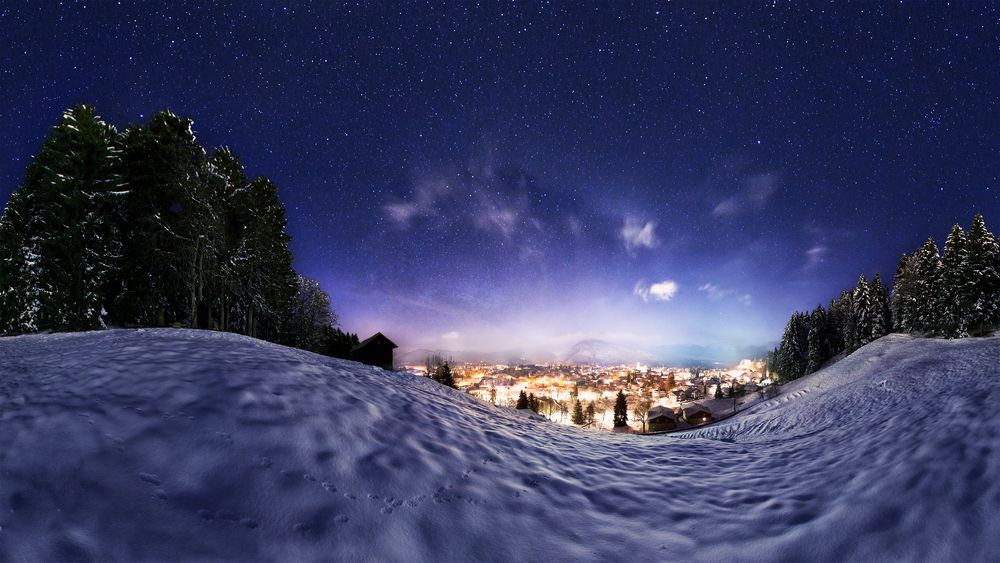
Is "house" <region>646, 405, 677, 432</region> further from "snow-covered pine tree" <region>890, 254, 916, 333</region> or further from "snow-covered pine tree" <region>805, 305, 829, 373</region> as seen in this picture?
"snow-covered pine tree" <region>890, 254, 916, 333</region>

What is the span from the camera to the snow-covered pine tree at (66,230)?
1830 centimetres

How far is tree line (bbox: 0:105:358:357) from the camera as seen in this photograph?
18656 mm

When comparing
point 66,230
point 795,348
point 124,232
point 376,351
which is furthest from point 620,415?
point 66,230

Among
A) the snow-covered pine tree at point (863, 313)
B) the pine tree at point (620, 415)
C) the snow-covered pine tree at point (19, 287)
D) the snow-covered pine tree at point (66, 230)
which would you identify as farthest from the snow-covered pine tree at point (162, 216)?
the snow-covered pine tree at point (863, 313)

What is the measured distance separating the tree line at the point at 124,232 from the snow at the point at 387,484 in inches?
827

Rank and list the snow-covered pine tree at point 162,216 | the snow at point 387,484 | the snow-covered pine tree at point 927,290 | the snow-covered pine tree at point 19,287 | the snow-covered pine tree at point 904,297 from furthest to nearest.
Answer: the snow-covered pine tree at point 904,297 → the snow-covered pine tree at point 927,290 → the snow-covered pine tree at point 162,216 → the snow-covered pine tree at point 19,287 → the snow at point 387,484

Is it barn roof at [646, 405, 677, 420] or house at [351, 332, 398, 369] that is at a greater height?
house at [351, 332, 398, 369]

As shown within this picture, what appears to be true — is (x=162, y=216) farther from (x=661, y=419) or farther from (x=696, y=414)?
(x=696, y=414)

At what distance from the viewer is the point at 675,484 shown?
14.6ft

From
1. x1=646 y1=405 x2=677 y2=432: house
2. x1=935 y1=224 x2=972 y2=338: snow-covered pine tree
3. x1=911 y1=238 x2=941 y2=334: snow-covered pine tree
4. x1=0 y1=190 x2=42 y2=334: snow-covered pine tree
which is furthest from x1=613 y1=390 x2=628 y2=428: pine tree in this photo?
x1=0 y1=190 x2=42 y2=334: snow-covered pine tree

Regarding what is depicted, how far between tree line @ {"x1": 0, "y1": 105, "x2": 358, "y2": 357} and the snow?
827 inches

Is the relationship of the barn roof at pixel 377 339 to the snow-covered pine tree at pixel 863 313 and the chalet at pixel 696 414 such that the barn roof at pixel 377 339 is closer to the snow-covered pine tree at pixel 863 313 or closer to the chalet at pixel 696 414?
the chalet at pixel 696 414

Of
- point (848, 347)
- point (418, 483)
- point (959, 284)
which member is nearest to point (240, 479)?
point (418, 483)

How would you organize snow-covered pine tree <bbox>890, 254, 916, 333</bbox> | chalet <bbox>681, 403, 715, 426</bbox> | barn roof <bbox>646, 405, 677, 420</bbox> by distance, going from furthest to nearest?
barn roof <bbox>646, 405, 677, 420</bbox>, chalet <bbox>681, 403, 715, 426</bbox>, snow-covered pine tree <bbox>890, 254, 916, 333</bbox>
